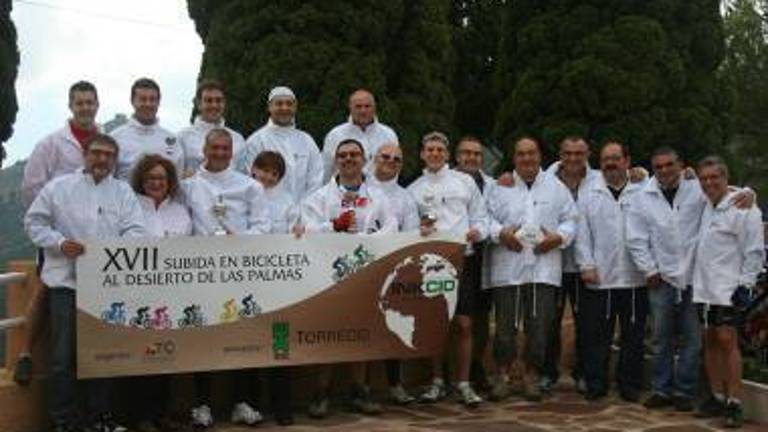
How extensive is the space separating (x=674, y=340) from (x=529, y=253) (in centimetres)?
130

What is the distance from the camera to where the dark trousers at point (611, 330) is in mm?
7887

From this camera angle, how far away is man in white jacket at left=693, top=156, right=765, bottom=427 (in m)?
6.92

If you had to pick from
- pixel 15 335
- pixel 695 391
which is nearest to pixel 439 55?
pixel 695 391

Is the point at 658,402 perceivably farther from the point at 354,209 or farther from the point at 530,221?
the point at 354,209

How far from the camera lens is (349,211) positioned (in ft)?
23.7

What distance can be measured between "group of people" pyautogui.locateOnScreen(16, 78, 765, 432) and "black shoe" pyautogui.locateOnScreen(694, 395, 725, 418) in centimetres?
2

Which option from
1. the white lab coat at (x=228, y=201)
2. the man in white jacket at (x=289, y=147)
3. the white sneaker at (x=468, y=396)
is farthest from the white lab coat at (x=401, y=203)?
the white sneaker at (x=468, y=396)

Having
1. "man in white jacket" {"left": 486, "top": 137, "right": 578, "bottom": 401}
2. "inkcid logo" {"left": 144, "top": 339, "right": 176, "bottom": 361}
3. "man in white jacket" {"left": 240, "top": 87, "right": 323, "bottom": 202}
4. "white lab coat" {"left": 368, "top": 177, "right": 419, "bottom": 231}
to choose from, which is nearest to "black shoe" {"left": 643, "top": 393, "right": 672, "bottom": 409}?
"man in white jacket" {"left": 486, "top": 137, "right": 578, "bottom": 401}

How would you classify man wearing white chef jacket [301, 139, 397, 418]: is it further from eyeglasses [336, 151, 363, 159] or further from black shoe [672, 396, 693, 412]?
black shoe [672, 396, 693, 412]

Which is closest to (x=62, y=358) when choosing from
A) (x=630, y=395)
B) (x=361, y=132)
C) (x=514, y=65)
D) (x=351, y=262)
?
(x=351, y=262)

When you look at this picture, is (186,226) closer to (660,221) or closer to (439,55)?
(660,221)

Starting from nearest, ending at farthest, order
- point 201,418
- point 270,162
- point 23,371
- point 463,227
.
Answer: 1. point 23,371
2. point 201,418
3. point 270,162
4. point 463,227

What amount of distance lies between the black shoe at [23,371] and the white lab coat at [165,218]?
3.69 feet

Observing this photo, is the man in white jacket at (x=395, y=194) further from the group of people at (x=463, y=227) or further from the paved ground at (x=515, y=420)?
the paved ground at (x=515, y=420)
